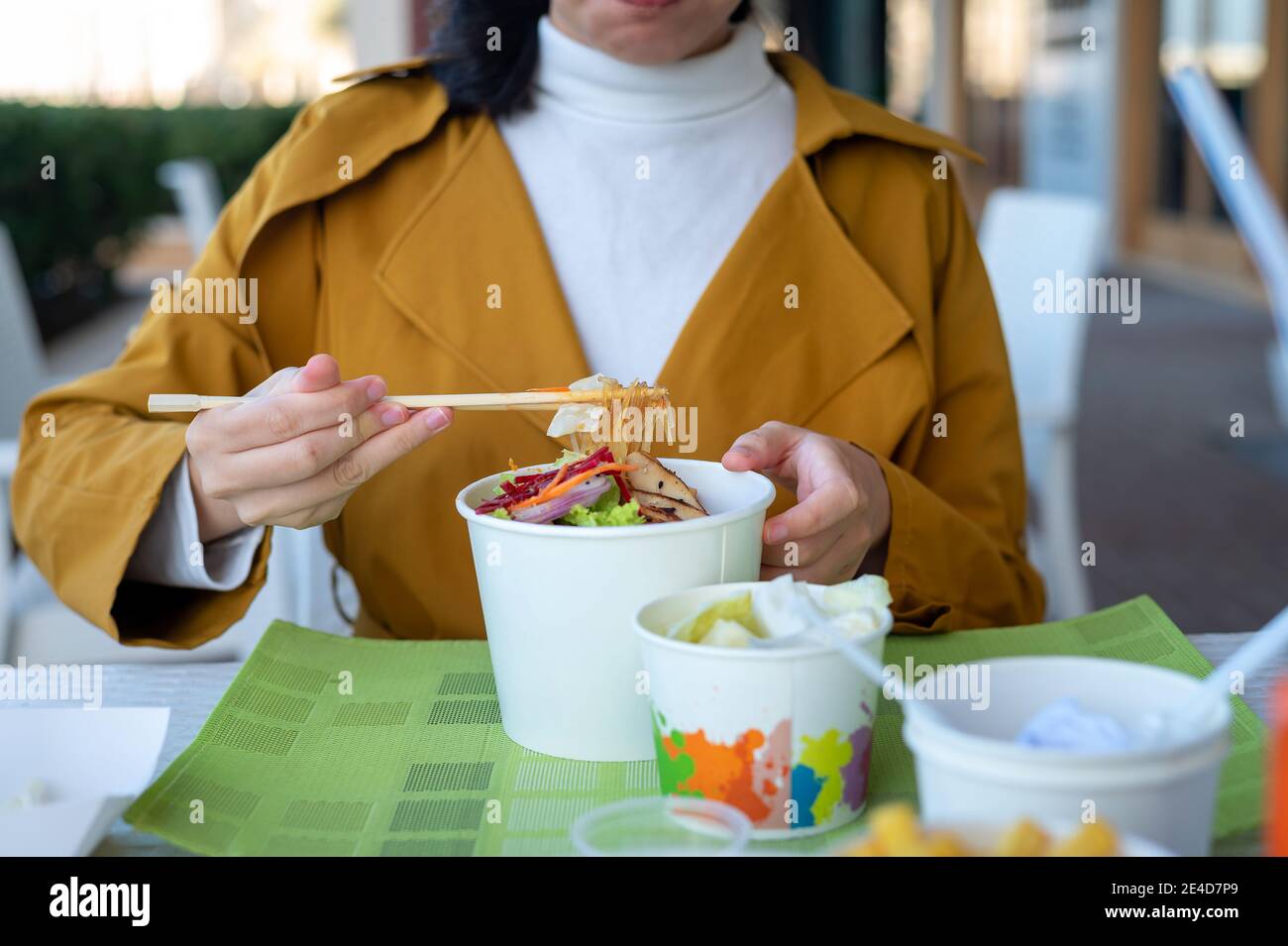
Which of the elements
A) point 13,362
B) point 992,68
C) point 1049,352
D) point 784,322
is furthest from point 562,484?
point 992,68

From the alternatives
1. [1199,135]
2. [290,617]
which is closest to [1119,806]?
[1199,135]

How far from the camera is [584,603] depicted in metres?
0.92

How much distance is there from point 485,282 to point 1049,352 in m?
1.51

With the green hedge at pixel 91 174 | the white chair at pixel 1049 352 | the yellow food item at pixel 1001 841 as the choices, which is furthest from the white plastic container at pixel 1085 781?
the green hedge at pixel 91 174

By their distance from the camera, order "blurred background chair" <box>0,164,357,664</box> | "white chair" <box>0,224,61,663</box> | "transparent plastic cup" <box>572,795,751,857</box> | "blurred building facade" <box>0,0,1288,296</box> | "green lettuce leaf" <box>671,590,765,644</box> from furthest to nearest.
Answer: "blurred building facade" <box>0,0,1288,296</box> < "white chair" <box>0,224,61,663</box> < "blurred background chair" <box>0,164,357,664</box> < "green lettuce leaf" <box>671,590,765,644</box> < "transparent plastic cup" <box>572,795,751,857</box>

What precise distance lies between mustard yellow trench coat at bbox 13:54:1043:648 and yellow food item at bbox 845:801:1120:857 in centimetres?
67

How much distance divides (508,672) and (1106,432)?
5181 millimetres

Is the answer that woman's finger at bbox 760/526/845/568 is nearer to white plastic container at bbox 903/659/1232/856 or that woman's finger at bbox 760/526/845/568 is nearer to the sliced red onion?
the sliced red onion

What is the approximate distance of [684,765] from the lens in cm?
83

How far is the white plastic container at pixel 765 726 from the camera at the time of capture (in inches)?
30.8

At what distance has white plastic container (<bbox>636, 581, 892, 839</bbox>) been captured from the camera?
0.78 metres

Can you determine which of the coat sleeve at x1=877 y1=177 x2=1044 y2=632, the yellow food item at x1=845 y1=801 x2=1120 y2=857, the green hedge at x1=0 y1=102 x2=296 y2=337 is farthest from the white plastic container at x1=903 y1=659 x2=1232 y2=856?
the green hedge at x1=0 y1=102 x2=296 y2=337

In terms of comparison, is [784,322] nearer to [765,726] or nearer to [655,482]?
[655,482]
